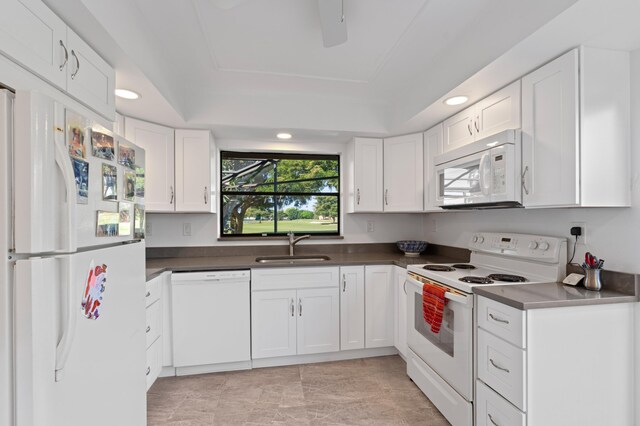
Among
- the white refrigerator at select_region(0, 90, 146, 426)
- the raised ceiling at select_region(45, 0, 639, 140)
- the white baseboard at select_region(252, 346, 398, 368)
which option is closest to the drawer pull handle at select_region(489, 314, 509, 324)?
the raised ceiling at select_region(45, 0, 639, 140)

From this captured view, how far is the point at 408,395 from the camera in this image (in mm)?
2193

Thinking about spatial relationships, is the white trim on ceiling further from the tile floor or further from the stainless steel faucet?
the tile floor

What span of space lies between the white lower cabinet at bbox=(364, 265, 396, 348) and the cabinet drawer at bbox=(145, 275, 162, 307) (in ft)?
5.70

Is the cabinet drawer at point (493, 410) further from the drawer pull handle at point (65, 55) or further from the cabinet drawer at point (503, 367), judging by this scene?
the drawer pull handle at point (65, 55)

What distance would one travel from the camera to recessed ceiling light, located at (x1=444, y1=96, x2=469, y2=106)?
81.4 inches

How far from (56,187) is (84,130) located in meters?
0.25

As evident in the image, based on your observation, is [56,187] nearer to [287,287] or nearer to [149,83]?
[149,83]

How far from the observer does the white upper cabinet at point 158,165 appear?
2473 millimetres

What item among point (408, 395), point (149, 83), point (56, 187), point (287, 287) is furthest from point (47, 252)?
point (408, 395)

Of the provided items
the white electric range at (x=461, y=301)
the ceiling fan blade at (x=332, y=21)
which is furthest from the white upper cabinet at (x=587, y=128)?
the ceiling fan blade at (x=332, y=21)

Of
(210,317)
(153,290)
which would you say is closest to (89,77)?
(153,290)

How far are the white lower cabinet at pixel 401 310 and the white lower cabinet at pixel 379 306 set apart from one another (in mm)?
48

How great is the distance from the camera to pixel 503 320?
4.83 feet

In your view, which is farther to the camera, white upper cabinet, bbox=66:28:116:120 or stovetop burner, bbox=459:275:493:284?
stovetop burner, bbox=459:275:493:284
